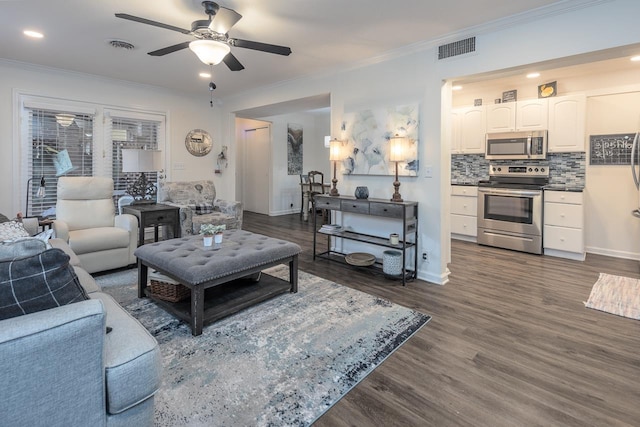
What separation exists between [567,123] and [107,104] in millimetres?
6725

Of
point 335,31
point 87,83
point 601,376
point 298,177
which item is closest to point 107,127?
point 87,83

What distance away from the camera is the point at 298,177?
8.87m

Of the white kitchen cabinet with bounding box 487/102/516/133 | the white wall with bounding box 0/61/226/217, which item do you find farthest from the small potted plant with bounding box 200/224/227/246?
the white kitchen cabinet with bounding box 487/102/516/133

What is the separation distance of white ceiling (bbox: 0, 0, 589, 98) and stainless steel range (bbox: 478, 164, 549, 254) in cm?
264

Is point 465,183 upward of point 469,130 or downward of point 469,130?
downward

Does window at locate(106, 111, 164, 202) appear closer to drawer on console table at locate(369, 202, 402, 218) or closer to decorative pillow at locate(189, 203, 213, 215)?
decorative pillow at locate(189, 203, 213, 215)

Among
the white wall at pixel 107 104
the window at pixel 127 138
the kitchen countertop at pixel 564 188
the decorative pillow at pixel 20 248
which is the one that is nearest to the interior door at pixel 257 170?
the white wall at pixel 107 104

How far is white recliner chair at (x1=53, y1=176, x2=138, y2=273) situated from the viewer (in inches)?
141

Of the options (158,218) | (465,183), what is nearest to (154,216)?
(158,218)

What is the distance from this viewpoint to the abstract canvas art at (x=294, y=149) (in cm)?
850

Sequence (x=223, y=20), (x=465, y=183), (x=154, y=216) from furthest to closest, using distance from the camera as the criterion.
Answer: (x=465, y=183) < (x=154, y=216) < (x=223, y=20)

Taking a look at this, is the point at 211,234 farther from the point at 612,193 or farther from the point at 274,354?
the point at 612,193

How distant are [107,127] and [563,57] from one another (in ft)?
19.3

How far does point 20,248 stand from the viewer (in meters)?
1.38
